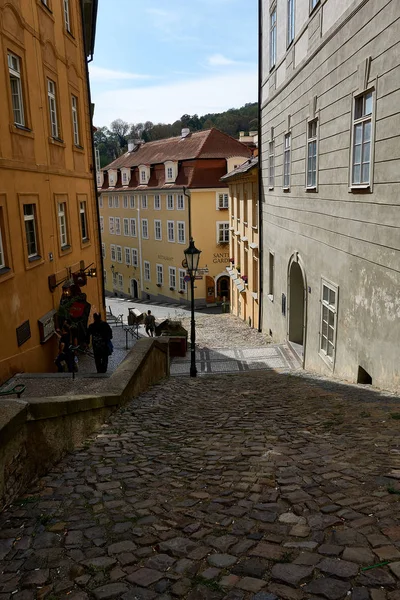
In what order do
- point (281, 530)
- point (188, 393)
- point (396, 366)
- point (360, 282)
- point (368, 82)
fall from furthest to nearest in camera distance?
point (188, 393), point (360, 282), point (368, 82), point (396, 366), point (281, 530)

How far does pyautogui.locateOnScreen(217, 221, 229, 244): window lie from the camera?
41.0 metres

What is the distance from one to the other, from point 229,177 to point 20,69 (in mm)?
17053

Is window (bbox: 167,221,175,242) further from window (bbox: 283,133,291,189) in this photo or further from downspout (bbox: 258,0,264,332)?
window (bbox: 283,133,291,189)

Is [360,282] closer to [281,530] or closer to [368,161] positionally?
Result: [368,161]

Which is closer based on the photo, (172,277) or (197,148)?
(197,148)

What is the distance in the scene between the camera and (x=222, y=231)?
41156 millimetres

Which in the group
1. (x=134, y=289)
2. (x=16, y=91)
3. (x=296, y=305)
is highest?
(x=16, y=91)

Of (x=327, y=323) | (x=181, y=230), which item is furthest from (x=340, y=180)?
(x=181, y=230)

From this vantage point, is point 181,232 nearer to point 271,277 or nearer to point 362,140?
point 271,277

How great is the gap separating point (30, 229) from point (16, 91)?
3.01m

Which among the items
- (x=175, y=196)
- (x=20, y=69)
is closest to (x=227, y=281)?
(x=175, y=196)

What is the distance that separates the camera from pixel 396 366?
7.71 m

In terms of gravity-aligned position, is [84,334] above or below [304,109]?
below

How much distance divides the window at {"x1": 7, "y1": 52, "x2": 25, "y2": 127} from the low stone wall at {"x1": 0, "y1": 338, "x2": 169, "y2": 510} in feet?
21.5
